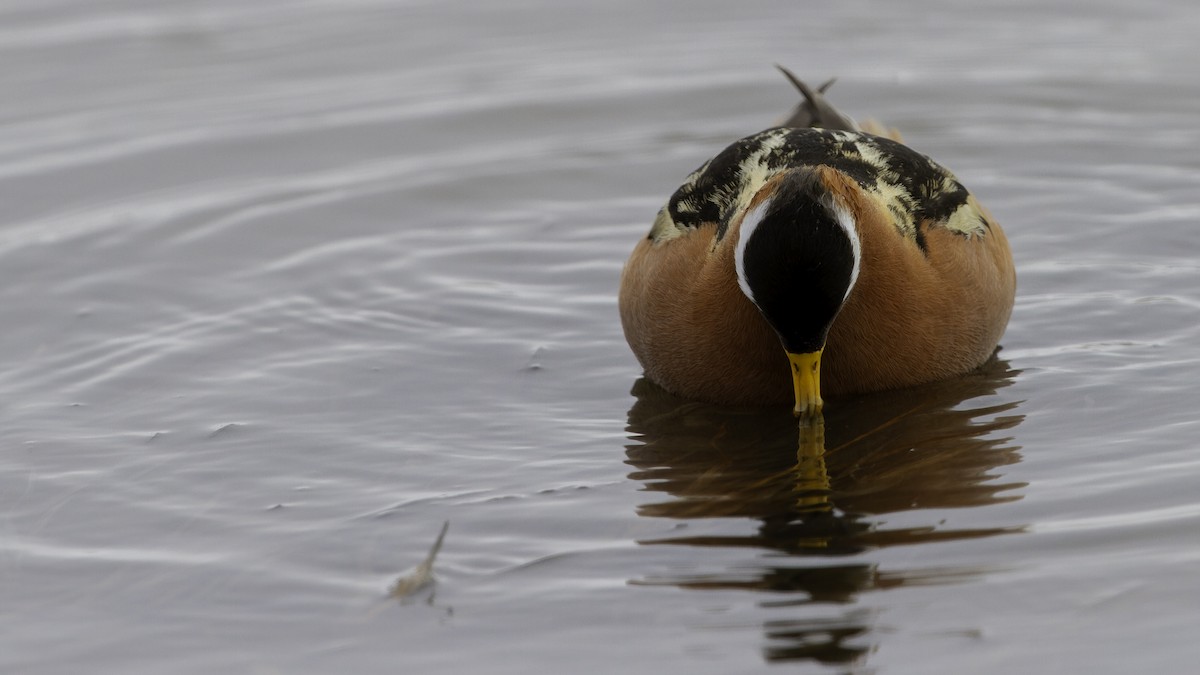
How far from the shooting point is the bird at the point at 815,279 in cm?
738

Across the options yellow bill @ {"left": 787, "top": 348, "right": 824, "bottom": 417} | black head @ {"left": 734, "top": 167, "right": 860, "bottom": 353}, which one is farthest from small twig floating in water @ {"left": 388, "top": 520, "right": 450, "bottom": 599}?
yellow bill @ {"left": 787, "top": 348, "right": 824, "bottom": 417}

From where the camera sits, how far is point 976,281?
28.1ft

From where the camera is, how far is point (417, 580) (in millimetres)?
6566

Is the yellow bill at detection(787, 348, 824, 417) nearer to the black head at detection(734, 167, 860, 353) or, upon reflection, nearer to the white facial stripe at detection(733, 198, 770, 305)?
the black head at detection(734, 167, 860, 353)

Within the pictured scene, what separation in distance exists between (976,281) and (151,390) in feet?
15.1

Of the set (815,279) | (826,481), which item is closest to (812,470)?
(826,481)

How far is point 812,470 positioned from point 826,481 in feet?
0.49

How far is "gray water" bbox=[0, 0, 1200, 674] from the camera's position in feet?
20.7

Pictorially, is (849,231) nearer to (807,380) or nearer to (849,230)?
(849,230)

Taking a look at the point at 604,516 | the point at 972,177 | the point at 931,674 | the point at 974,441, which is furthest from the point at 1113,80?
the point at 931,674

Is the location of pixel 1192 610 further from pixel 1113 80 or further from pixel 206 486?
pixel 1113 80

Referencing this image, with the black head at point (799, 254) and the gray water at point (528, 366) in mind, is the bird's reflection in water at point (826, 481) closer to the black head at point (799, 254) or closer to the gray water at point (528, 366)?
the gray water at point (528, 366)

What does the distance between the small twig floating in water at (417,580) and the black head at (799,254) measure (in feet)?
6.23

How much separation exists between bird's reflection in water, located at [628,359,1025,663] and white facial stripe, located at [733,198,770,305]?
34.1 inches
